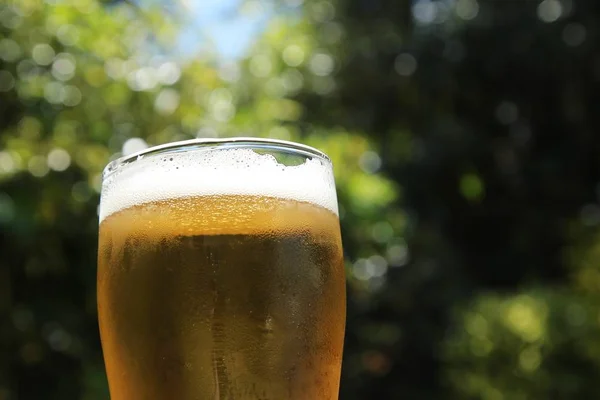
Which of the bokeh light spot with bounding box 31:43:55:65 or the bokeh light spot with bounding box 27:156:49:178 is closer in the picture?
the bokeh light spot with bounding box 27:156:49:178

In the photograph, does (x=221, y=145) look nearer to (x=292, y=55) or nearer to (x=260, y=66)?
(x=260, y=66)

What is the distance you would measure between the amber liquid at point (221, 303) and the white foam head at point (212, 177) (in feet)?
0.04

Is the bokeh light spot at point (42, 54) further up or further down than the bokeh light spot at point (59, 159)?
further up

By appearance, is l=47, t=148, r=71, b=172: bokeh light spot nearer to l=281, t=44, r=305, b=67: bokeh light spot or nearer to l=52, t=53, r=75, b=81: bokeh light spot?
l=52, t=53, r=75, b=81: bokeh light spot

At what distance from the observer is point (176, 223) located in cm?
73

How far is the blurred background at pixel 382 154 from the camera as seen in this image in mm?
2516

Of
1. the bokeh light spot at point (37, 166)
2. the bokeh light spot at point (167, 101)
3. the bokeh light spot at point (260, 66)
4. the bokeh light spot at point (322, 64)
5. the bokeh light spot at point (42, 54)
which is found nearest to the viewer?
the bokeh light spot at point (37, 166)

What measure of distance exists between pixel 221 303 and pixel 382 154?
6.30 metres

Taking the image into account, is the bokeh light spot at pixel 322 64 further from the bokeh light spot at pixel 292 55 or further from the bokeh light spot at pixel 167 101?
the bokeh light spot at pixel 167 101

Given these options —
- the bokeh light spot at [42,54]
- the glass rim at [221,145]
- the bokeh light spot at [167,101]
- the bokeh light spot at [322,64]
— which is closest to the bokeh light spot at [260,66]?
the bokeh light spot at [167,101]

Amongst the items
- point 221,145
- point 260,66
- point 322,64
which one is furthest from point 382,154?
point 221,145

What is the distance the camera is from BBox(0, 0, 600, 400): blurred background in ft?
8.25

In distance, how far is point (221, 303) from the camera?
70 centimetres

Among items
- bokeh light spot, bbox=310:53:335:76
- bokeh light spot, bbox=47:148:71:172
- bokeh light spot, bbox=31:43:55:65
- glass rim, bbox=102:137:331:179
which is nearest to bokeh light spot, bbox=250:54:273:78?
bokeh light spot, bbox=31:43:55:65
